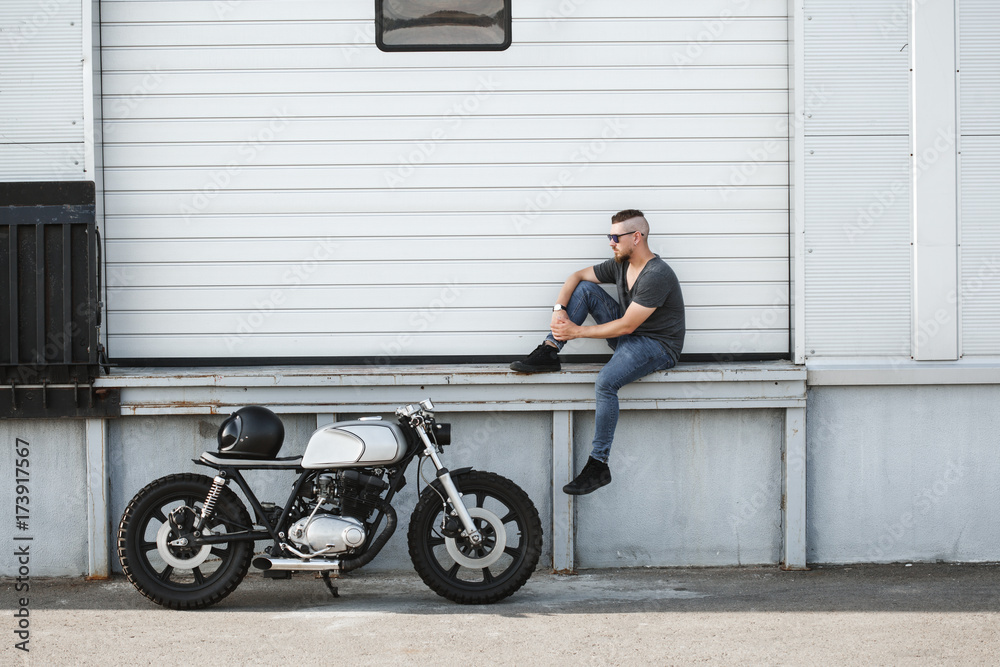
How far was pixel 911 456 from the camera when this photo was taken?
562 cm

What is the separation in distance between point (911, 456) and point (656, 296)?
197cm

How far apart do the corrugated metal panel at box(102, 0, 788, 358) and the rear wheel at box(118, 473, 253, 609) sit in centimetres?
109

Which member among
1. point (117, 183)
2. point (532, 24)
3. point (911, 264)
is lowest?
point (911, 264)

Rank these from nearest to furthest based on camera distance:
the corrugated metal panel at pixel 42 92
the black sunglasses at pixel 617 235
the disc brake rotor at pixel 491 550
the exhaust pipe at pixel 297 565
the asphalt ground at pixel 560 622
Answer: the asphalt ground at pixel 560 622 → the exhaust pipe at pixel 297 565 → the disc brake rotor at pixel 491 550 → the black sunglasses at pixel 617 235 → the corrugated metal panel at pixel 42 92

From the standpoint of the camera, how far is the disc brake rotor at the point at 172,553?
15.8 ft

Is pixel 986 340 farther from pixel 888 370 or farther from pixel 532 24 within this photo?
pixel 532 24

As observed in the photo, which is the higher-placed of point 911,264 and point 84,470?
point 911,264

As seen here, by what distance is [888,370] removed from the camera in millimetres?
5570

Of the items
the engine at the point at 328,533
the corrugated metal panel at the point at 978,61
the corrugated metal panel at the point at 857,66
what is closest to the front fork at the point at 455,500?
the engine at the point at 328,533

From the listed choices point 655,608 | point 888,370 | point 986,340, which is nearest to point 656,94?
point 888,370

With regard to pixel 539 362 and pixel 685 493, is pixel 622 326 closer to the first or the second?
pixel 539 362

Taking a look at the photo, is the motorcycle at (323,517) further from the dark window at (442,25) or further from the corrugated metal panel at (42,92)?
the dark window at (442,25)

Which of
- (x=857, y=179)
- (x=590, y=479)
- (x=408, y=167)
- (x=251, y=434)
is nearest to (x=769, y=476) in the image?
(x=590, y=479)

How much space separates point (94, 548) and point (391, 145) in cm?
304
